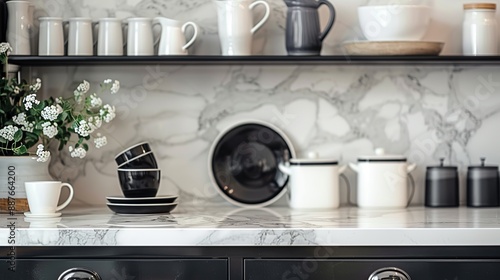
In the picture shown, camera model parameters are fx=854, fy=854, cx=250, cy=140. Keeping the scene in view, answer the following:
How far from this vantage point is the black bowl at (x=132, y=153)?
247cm

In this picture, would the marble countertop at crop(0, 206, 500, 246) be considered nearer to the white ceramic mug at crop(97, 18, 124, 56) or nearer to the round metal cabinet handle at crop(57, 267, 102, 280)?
the round metal cabinet handle at crop(57, 267, 102, 280)

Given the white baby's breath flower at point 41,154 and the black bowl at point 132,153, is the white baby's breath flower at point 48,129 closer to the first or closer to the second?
the white baby's breath flower at point 41,154

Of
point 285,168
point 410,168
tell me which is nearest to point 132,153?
point 285,168

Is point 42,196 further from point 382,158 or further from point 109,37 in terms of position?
point 382,158

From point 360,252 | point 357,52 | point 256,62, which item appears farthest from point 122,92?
point 360,252

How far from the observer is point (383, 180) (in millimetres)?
2590

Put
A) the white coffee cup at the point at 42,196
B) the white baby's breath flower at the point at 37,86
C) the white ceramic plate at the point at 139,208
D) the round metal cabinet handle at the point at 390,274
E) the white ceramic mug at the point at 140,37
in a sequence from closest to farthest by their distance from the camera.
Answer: the round metal cabinet handle at the point at 390,274
the white coffee cup at the point at 42,196
the white ceramic plate at the point at 139,208
the white baby's breath flower at the point at 37,86
the white ceramic mug at the point at 140,37

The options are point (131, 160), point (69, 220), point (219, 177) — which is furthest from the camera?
point (219, 177)

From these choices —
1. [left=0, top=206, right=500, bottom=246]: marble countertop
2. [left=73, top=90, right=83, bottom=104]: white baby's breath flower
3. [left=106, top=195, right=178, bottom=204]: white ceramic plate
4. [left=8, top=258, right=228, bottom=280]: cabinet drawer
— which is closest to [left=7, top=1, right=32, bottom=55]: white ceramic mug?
[left=73, top=90, right=83, bottom=104]: white baby's breath flower

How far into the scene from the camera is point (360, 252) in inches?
81.4

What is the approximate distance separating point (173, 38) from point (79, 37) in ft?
0.96

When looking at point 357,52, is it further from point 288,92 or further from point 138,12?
point 138,12

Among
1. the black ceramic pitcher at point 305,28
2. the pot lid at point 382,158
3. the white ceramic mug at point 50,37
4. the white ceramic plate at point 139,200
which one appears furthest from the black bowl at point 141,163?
the pot lid at point 382,158

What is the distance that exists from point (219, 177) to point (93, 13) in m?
0.66
